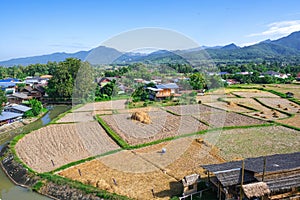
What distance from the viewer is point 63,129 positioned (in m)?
18.6

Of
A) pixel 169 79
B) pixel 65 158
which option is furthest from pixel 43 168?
pixel 169 79

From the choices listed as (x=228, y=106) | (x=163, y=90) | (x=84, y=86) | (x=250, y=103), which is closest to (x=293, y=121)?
(x=228, y=106)

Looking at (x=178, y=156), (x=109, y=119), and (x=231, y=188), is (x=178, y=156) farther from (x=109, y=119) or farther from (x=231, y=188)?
(x=109, y=119)

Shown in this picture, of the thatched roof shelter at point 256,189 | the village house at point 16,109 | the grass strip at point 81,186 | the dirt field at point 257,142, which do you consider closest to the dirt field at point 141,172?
the grass strip at point 81,186

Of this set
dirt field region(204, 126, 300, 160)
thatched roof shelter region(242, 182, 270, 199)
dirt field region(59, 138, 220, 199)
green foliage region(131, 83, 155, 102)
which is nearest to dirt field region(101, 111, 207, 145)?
dirt field region(59, 138, 220, 199)

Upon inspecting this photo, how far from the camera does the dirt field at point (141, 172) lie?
976 cm

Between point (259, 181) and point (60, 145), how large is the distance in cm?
1105

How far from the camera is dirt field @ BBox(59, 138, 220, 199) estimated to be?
9758 millimetres

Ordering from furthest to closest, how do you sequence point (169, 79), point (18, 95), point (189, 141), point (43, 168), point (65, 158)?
point (18, 95), point (169, 79), point (189, 141), point (65, 158), point (43, 168)

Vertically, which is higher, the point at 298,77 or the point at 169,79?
the point at 169,79

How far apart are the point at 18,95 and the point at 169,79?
18380 millimetres

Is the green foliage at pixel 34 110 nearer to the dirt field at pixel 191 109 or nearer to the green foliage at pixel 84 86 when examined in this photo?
the green foliage at pixel 84 86

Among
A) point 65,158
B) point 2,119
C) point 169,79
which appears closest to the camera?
point 65,158

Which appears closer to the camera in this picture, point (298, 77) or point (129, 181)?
point (129, 181)
